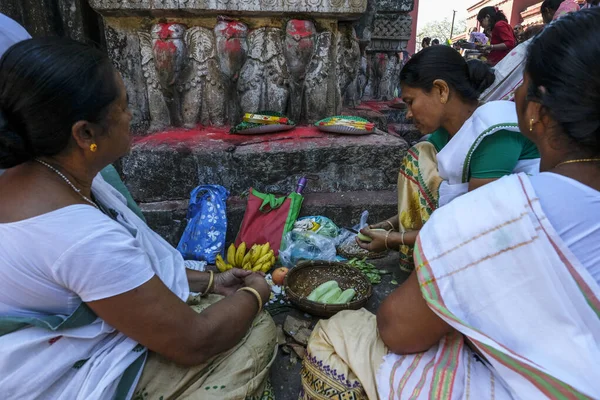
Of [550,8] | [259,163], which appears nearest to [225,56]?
[259,163]

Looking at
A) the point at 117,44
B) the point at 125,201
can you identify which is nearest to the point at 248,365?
the point at 125,201

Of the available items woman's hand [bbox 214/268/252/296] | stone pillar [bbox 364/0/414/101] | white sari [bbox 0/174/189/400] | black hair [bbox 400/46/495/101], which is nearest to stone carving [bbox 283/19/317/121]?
black hair [bbox 400/46/495/101]

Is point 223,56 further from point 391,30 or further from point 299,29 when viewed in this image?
point 391,30

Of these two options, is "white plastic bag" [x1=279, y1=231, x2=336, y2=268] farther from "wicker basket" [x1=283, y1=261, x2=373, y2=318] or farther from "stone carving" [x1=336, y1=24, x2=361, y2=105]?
"stone carving" [x1=336, y1=24, x2=361, y2=105]

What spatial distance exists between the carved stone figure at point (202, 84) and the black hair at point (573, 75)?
2.78 m

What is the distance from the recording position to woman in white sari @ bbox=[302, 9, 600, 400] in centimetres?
96

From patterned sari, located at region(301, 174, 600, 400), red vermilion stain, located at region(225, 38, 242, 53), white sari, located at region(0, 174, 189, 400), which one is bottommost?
white sari, located at region(0, 174, 189, 400)

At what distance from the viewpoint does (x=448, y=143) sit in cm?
222

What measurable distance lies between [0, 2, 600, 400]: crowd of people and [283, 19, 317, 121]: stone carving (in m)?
2.36

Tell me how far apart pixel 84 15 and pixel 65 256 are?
10.7 feet

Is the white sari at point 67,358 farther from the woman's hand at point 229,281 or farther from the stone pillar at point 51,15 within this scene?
the stone pillar at point 51,15

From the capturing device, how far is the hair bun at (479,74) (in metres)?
2.15

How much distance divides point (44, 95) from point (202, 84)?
249cm

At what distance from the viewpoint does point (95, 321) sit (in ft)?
3.88
